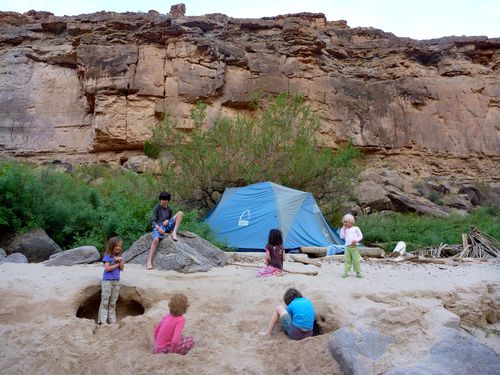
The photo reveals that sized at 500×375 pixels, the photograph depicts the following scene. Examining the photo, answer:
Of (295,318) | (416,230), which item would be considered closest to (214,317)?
(295,318)

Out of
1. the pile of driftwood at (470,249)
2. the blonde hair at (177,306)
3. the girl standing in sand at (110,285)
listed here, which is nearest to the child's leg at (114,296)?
the girl standing in sand at (110,285)

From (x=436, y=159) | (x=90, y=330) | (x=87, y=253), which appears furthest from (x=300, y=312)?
(x=436, y=159)

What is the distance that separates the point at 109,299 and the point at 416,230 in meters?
10.7

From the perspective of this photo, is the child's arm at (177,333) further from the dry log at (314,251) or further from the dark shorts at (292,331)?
the dry log at (314,251)

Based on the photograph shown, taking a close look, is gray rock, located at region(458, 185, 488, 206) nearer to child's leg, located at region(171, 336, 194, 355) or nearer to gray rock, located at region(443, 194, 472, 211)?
gray rock, located at region(443, 194, 472, 211)

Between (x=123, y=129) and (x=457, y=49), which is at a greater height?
(x=457, y=49)

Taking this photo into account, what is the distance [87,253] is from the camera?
7.17m

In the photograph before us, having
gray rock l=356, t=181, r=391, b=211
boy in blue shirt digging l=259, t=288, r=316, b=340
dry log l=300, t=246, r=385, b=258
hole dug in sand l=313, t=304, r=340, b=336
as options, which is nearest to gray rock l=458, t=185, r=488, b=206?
gray rock l=356, t=181, r=391, b=211

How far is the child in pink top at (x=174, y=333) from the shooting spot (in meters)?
4.06

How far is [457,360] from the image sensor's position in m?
3.54

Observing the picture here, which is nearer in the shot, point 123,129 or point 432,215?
point 432,215

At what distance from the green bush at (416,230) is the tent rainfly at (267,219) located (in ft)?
6.53

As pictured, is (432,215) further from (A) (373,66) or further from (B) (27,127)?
(B) (27,127)

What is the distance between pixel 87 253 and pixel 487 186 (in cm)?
2227
